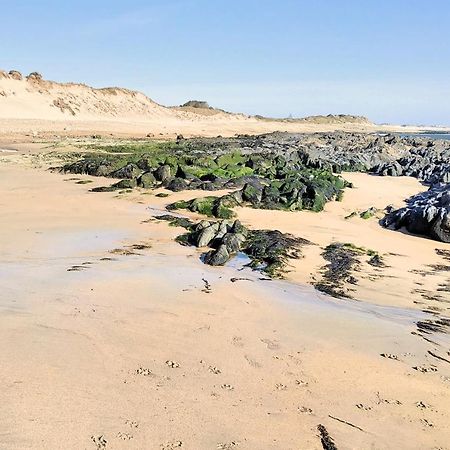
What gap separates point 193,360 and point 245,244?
14.3 feet

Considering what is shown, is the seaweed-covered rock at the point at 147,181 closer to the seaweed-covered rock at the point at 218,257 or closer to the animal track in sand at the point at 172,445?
the seaweed-covered rock at the point at 218,257

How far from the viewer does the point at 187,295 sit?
6453 millimetres

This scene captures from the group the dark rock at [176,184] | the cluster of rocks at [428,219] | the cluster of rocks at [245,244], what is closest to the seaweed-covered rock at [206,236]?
the cluster of rocks at [245,244]

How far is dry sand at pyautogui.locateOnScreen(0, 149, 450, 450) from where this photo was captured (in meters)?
3.69

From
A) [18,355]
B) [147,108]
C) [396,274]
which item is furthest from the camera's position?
[147,108]

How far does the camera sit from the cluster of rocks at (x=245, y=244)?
26.2ft

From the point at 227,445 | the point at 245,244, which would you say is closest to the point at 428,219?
the point at 245,244

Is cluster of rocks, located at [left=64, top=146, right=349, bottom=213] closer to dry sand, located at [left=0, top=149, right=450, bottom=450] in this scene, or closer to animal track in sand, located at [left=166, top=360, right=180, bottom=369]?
dry sand, located at [left=0, top=149, right=450, bottom=450]

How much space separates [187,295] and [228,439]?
2964 mm

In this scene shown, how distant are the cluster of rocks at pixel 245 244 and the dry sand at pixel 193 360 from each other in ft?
1.14

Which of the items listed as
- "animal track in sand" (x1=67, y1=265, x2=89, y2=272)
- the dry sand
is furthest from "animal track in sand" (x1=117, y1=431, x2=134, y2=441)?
"animal track in sand" (x1=67, y1=265, x2=89, y2=272)

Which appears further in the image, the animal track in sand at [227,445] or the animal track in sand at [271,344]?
the animal track in sand at [271,344]

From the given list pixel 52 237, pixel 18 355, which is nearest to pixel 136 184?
pixel 52 237

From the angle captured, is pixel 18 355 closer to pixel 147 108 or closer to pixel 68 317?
pixel 68 317
